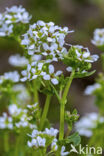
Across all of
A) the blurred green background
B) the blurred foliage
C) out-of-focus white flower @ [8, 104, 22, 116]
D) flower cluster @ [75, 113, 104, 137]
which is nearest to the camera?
out-of-focus white flower @ [8, 104, 22, 116]

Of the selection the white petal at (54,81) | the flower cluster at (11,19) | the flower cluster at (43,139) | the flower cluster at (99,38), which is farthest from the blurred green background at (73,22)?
the white petal at (54,81)

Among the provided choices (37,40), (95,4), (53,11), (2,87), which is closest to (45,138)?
(37,40)

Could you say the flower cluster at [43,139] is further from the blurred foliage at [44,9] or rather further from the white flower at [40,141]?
the blurred foliage at [44,9]

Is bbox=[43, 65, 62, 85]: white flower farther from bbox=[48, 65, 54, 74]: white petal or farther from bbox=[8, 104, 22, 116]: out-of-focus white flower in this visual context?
bbox=[8, 104, 22, 116]: out-of-focus white flower

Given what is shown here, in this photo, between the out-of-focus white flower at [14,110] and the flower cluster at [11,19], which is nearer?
the flower cluster at [11,19]

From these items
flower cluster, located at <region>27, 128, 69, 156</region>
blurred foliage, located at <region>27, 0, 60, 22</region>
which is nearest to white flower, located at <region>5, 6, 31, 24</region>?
flower cluster, located at <region>27, 128, 69, 156</region>

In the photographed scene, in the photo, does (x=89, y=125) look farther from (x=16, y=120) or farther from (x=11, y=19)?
(x=11, y=19)
